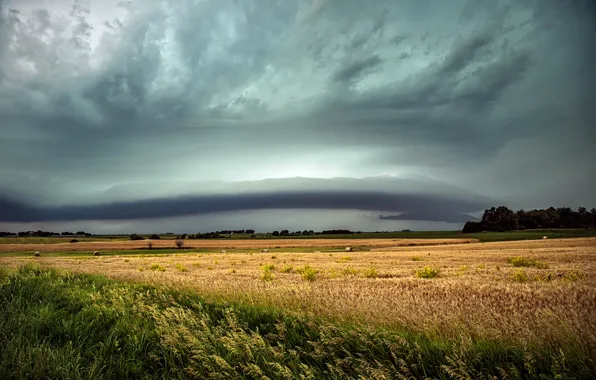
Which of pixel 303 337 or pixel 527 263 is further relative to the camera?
pixel 527 263

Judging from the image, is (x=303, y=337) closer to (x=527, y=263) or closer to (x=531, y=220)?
(x=527, y=263)

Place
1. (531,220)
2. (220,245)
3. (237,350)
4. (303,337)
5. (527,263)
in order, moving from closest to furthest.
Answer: (237,350), (303,337), (527,263), (220,245), (531,220)

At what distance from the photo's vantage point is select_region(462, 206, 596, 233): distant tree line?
319 ft

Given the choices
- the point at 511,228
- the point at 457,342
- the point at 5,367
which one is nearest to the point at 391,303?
the point at 457,342

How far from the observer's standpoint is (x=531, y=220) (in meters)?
128

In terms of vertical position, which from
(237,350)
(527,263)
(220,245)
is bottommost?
(220,245)

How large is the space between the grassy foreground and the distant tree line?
99.6 metres

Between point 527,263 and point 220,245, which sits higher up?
point 527,263

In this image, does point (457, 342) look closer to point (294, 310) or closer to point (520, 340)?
point (520, 340)

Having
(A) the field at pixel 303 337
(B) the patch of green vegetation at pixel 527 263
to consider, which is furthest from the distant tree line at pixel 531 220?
(A) the field at pixel 303 337

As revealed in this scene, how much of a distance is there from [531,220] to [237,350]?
14348 centimetres

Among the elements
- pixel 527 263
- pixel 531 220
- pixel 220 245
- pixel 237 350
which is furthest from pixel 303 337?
pixel 531 220

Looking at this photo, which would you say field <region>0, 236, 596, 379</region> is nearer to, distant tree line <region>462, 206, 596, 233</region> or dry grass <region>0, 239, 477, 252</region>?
dry grass <region>0, 239, 477, 252</region>

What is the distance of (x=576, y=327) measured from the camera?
21.3ft
